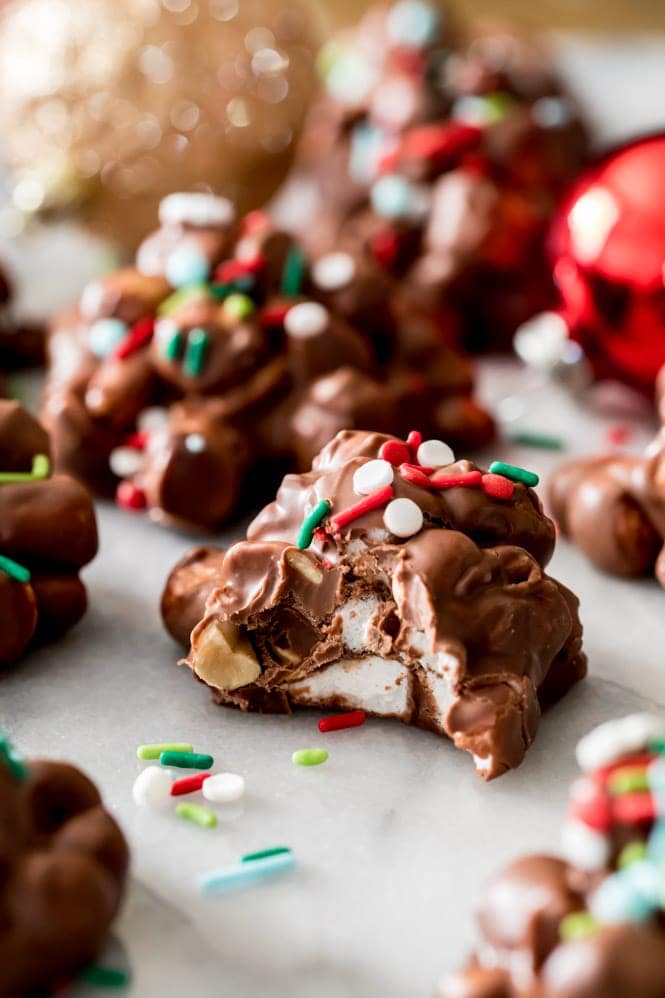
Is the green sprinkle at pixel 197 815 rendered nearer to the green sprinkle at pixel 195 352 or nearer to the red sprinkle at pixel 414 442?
the red sprinkle at pixel 414 442

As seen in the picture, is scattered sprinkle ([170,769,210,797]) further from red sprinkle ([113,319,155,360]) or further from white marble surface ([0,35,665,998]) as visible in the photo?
red sprinkle ([113,319,155,360])

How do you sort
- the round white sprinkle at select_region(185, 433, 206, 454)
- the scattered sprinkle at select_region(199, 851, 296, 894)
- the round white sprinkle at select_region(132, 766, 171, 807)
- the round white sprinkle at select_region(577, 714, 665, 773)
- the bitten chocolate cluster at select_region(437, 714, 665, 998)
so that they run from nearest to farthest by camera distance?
the bitten chocolate cluster at select_region(437, 714, 665, 998) → the round white sprinkle at select_region(577, 714, 665, 773) → the scattered sprinkle at select_region(199, 851, 296, 894) → the round white sprinkle at select_region(132, 766, 171, 807) → the round white sprinkle at select_region(185, 433, 206, 454)

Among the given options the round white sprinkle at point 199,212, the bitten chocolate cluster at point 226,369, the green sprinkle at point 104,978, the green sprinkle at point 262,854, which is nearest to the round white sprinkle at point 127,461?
the bitten chocolate cluster at point 226,369

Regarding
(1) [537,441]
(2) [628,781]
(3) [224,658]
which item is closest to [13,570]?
(3) [224,658]

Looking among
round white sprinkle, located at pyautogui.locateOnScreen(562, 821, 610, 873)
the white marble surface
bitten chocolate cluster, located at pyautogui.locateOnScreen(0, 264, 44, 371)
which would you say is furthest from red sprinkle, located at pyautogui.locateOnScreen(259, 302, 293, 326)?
round white sprinkle, located at pyautogui.locateOnScreen(562, 821, 610, 873)

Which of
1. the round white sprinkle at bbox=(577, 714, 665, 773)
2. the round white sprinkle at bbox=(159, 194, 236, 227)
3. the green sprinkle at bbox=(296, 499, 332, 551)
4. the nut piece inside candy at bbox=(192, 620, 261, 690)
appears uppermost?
the round white sprinkle at bbox=(159, 194, 236, 227)

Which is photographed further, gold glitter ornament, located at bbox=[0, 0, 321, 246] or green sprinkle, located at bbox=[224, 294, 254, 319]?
gold glitter ornament, located at bbox=[0, 0, 321, 246]

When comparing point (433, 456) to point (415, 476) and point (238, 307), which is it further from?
point (238, 307)
